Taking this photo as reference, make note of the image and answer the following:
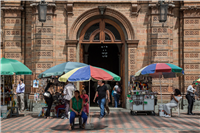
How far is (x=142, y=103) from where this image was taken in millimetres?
14531

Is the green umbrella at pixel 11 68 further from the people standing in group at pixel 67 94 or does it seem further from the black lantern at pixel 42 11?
the black lantern at pixel 42 11

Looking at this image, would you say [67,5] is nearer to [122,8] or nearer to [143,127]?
[122,8]

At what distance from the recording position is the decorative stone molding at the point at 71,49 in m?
16.5

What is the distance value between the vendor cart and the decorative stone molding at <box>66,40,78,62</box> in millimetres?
3986

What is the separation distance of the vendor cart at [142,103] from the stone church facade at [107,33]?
1988 millimetres

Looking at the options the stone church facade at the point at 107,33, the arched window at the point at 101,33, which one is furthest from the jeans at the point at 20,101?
the arched window at the point at 101,33

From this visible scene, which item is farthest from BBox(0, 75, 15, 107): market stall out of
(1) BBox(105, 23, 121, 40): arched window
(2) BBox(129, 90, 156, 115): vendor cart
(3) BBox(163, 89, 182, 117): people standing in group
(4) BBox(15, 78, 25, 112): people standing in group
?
(3) BBox(163, 89, 182, 117): people standing in group

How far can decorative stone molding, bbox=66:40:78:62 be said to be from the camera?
16469mm

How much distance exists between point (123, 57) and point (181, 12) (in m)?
4.10

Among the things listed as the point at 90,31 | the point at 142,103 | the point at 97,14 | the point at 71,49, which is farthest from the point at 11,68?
the point at 142,103

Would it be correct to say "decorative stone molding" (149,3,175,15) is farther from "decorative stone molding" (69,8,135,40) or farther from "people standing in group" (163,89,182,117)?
"people standing in group" (163,89,182,117)

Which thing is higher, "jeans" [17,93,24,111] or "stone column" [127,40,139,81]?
"stone column" [127,40,139,81]

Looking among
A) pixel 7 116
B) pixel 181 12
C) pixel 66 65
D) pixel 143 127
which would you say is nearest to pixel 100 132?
pixel 143 127

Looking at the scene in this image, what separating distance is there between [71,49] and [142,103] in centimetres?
492
